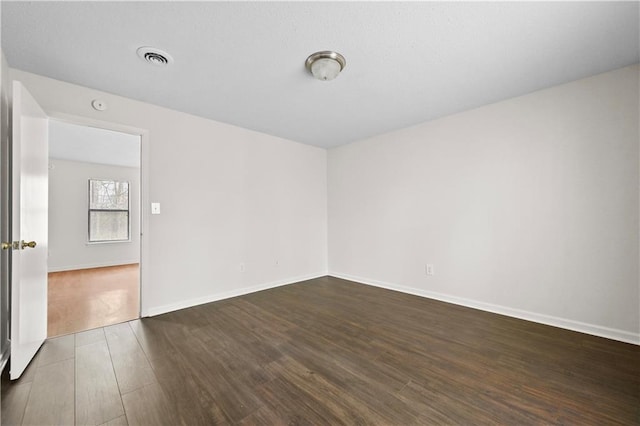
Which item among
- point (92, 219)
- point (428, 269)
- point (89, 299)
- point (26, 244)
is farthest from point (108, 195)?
point (428, 269)

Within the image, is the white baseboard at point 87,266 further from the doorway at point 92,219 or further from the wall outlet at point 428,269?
the wall outlet at point 428,269

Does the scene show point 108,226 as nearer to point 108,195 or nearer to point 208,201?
point 108,195

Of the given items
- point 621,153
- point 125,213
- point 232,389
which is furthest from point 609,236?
point 125,213

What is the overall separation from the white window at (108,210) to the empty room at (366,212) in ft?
8.37

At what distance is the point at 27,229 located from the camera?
197 cm

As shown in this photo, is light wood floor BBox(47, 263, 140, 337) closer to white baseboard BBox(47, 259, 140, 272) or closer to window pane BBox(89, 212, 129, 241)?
white baseboard BBox(47, 259, 140, 272)

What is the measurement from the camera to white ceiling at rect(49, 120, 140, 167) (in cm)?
409

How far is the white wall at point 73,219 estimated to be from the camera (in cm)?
569

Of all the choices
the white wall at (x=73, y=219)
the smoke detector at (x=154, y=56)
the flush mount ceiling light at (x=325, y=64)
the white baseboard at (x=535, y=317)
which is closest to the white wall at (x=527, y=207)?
the white baseboard at (x=535, y=317)

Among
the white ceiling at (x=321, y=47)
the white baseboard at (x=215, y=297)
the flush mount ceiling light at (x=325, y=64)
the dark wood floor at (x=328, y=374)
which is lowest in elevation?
the dark wood floor at (x=328, y=374)

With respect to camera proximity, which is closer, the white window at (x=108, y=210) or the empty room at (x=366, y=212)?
the empty room at (x=366, y=212)

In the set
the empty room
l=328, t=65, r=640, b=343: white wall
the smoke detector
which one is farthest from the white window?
l=328, t=65, r=640, b=343: white wall

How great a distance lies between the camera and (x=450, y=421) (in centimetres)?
144

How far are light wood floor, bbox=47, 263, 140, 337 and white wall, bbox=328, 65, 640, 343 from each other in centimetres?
352
